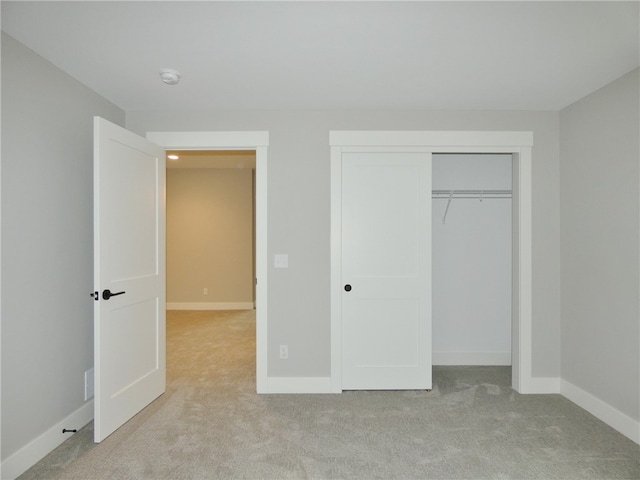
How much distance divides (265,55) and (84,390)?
255cm

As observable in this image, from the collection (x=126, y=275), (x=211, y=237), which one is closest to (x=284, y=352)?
(x=126, y=275)

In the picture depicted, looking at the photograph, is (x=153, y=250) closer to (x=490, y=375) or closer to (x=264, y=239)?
(x=264, y=239)

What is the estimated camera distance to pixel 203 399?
3.18 metres

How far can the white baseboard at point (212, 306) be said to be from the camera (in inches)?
284

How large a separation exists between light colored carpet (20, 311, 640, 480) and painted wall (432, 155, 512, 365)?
0.61 m

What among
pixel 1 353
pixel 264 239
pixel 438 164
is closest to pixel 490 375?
pixel 438 164

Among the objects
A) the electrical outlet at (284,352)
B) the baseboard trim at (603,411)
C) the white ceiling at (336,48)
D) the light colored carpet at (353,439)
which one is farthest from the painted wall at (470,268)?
the electrical outlet at (284,352)

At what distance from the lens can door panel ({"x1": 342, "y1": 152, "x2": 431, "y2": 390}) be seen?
3354 millimetres

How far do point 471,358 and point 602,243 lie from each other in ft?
5.79

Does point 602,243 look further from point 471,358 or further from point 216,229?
point 216,229

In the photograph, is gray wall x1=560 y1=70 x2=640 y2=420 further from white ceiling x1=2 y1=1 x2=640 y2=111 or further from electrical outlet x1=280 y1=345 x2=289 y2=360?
electrical outlet x1=280 y1=345 x2=289 y2=360

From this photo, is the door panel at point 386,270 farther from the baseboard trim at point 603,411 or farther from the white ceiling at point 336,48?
the baseboard trim at point 603,411

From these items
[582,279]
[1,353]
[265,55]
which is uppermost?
[265,55]

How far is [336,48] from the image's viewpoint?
224 cm
